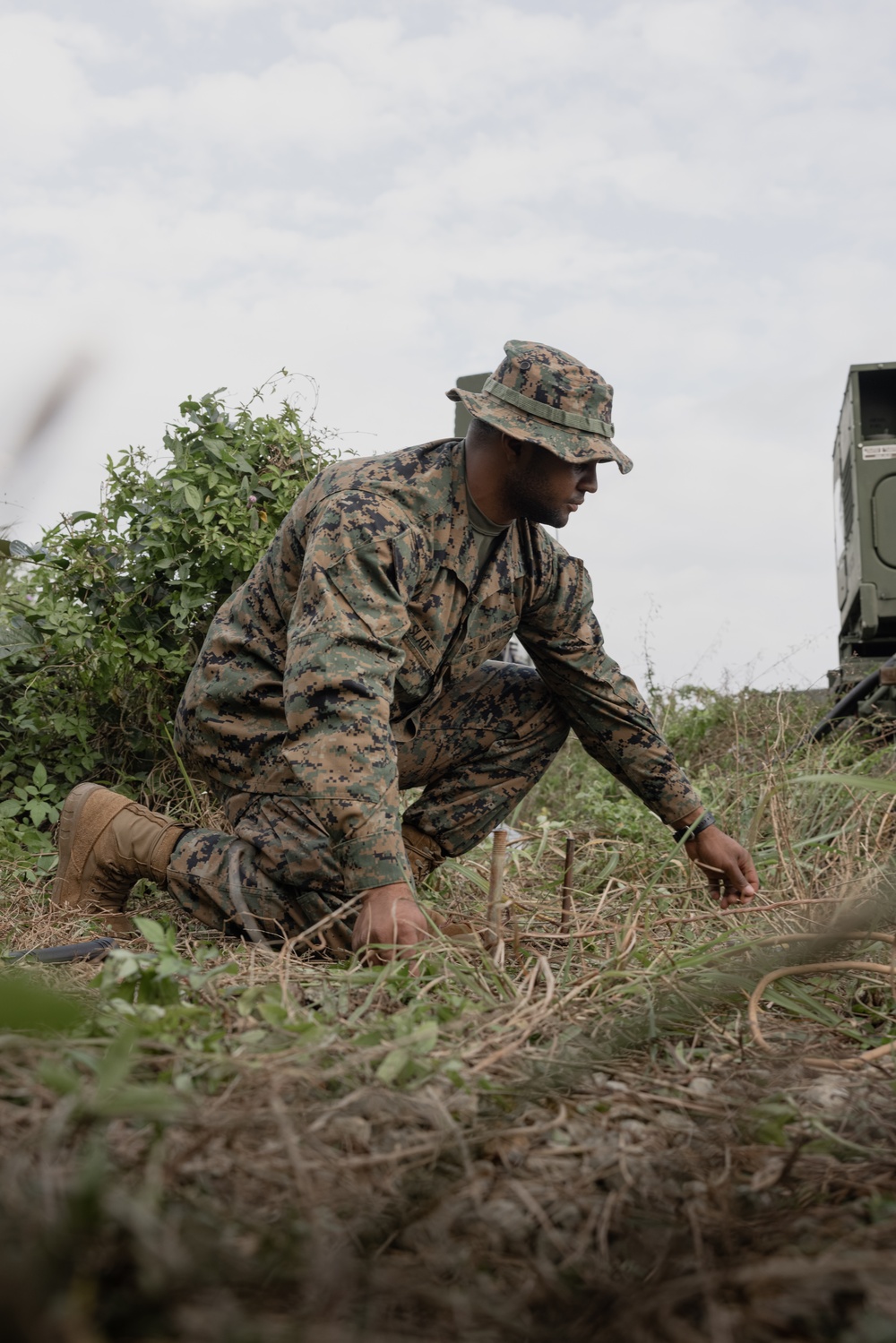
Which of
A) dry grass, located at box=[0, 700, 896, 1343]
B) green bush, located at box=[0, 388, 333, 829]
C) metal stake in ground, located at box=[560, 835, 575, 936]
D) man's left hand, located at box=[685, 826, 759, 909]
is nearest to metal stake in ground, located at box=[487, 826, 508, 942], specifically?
dry grass, located at box=[0, 700, 896, 1343]

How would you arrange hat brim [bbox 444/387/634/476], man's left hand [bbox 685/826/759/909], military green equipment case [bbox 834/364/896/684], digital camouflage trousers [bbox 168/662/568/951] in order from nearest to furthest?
hat brim [bbox 444/387/634/476] < man's left hand [bbox 685/826/759/909] < digital camouflage trousers [bbox 168/662/568/951] < military green equipment case [bbox 834/364/896/684]

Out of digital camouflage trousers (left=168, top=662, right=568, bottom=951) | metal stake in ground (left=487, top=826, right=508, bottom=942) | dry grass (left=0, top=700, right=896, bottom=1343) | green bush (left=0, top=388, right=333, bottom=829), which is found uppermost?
green bush (left=0, top=388, right=333, bottom=829)

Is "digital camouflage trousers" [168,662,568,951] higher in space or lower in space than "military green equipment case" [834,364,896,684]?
lower

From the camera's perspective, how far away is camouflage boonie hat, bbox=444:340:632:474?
2.43m

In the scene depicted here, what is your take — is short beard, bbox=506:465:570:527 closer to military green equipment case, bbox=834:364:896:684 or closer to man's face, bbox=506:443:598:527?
man's face, bbox=506:443:598:527

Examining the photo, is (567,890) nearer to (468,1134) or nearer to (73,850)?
(468,1134)

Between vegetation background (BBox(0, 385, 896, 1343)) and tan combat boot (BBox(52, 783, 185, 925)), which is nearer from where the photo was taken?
vegetation background (BBox(0, 385, 896, 1343))

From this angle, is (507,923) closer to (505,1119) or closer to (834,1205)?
(505,1119)

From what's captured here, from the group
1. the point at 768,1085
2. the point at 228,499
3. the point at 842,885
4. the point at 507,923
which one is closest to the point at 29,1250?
the point at 768,1085

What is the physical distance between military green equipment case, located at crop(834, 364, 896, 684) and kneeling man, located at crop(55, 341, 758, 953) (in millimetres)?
3932

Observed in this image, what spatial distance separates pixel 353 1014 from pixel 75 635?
219cm

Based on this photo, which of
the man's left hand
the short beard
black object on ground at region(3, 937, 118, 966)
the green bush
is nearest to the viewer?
black object on ground at region(3, 937, 118, 966)

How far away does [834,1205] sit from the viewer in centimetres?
111

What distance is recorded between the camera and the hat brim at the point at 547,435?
7.90 ft
